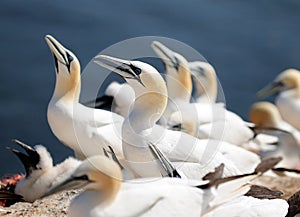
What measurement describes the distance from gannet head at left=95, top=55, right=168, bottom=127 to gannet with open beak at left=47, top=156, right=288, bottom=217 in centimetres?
104

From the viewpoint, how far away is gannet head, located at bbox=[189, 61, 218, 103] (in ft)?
29.0

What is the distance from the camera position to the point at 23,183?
242 inches

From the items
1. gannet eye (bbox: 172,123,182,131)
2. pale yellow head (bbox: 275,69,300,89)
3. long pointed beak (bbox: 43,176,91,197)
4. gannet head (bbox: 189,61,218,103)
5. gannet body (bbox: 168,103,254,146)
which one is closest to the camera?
long pointed beak (bbox: 43,176,91,197)

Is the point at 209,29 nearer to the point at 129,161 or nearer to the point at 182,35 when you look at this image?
the point at 182,35

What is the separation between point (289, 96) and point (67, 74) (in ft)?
14.1

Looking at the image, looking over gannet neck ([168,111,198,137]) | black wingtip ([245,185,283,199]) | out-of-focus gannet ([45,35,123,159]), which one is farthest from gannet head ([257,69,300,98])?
black wingtip ([245,185,283,199])

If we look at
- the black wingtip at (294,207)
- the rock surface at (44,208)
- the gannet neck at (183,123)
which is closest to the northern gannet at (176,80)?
the gannet neck at (183,123)

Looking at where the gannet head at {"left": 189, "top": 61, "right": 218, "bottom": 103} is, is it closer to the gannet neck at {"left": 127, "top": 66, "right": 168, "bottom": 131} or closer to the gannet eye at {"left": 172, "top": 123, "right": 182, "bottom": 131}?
the gannet eye at {"left": 172, "top": 123, "right": 182, "bottom": 131}

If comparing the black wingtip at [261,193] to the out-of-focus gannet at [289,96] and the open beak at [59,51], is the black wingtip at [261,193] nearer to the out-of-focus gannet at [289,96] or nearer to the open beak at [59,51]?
the open beak at [59,51]

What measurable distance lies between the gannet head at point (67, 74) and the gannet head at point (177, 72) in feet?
4.82

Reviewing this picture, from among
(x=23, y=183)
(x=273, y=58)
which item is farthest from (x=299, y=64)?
(x=23, y=183)

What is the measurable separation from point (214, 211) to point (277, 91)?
596cm

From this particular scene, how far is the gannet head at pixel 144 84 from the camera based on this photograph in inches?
213

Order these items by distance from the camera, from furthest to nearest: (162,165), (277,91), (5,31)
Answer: (5,31) → (277,91) → (162,165)
